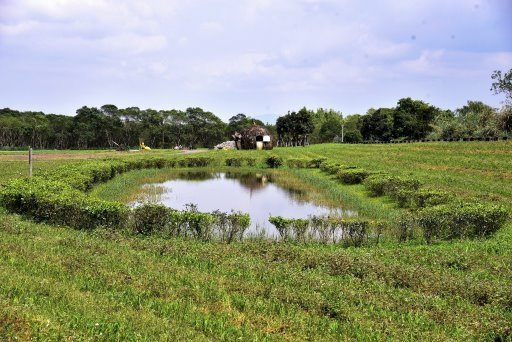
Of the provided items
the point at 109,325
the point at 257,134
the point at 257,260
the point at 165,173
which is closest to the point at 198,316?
the point at 109,325

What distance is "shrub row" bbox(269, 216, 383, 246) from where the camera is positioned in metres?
13.6

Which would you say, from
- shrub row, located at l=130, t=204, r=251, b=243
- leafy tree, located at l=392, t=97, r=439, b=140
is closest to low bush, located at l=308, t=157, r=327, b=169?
shrub row, located at l=130, t=204, r=251, b=243

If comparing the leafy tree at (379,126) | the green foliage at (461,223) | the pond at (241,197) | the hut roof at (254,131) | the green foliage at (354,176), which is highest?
the leafy tree at (379,126)

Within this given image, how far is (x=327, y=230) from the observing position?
14016mm

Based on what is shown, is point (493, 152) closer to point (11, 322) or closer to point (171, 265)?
point (171, 265)

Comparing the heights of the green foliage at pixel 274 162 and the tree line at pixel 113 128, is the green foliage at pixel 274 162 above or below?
below

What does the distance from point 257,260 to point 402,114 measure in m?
77.6

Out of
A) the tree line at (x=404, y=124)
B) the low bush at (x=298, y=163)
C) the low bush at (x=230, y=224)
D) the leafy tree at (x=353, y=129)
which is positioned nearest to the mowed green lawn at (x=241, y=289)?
the low bush at (x=230, y=224)

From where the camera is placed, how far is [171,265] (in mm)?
9727

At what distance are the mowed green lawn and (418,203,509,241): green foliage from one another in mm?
619

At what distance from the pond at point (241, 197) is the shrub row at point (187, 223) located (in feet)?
5.64

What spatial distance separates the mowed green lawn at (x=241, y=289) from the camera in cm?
629

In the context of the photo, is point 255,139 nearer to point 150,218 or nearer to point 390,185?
point 390,185

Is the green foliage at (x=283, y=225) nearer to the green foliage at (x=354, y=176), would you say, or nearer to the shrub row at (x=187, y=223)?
the shrub row at (x=187, y=223)
